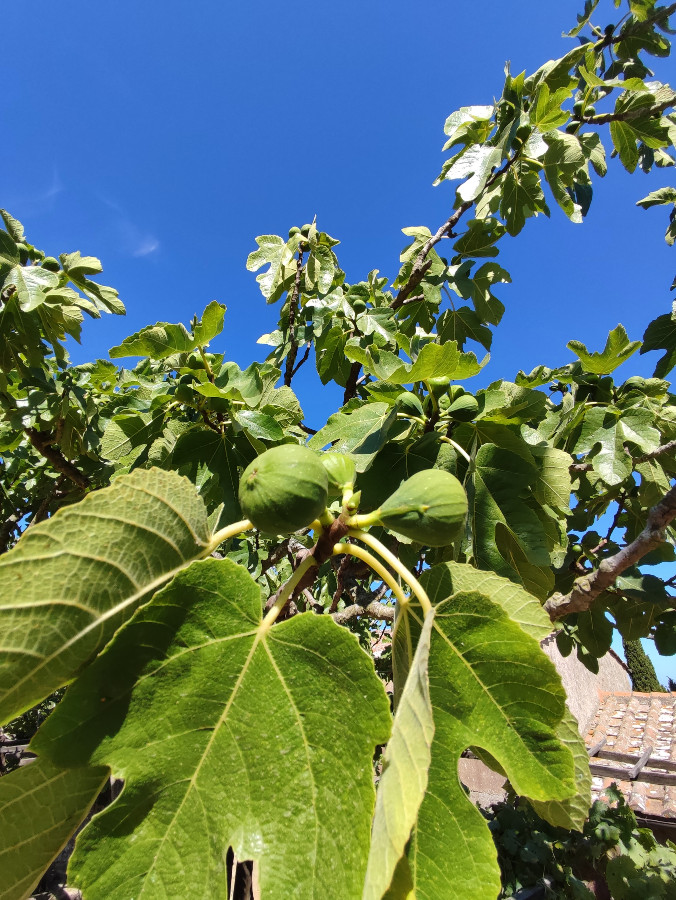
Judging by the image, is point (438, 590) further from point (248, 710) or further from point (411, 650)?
point (248, 710)

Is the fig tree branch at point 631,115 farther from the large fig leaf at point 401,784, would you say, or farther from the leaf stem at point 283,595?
the large fig leaf at point 401,784

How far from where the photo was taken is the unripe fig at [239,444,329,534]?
0.90 meters

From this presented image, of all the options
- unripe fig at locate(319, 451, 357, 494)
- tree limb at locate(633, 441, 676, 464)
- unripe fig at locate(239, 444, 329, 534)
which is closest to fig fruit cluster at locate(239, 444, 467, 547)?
unripe fig at locate(239, 444, 329, 534)

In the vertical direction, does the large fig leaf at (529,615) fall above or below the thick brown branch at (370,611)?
below

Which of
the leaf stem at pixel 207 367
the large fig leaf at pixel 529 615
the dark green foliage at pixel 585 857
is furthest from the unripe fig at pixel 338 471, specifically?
the dark green foliage at pixel 585 857

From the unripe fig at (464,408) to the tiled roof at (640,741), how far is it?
8.75 meters

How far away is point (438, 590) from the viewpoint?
1.01 meters

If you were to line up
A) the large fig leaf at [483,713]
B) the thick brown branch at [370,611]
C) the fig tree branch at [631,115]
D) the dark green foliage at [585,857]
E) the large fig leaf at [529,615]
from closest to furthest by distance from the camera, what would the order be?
the large fig leaf at [483,713]
the large fig leaf at [529,615]
the thick brown branch at [370,611]
the fig tree branch at [631,115]
the dark green foliage at [585,857]

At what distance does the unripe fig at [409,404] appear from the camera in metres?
1.62

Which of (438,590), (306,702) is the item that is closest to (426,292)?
(438,590)

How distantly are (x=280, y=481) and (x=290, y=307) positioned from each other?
105 inches

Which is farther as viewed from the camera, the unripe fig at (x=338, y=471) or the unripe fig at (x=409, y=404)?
the unripe fig at (x=409, y=404)

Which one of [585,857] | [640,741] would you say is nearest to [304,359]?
[585,857]

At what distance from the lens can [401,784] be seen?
626mm
